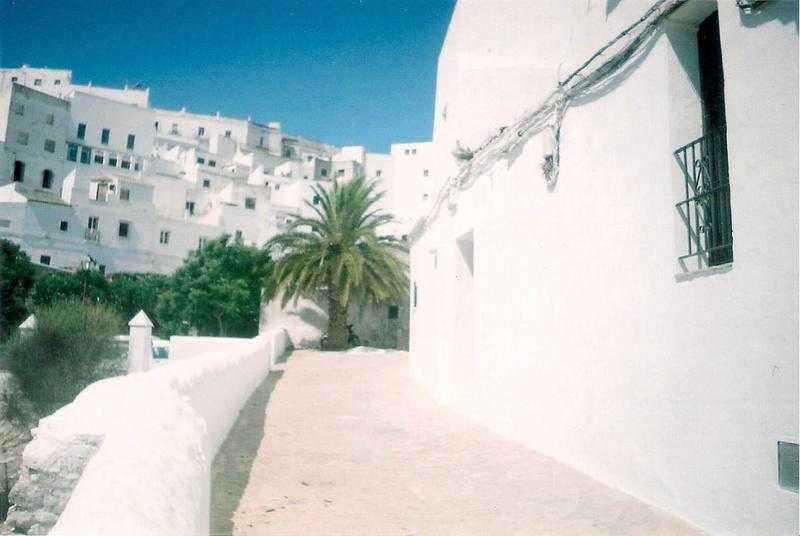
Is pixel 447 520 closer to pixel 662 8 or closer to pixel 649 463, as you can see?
pixel 649 463

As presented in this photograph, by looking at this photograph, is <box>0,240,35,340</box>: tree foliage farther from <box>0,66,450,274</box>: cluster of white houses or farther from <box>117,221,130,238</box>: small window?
<box>117,221,130,238</box>: small window

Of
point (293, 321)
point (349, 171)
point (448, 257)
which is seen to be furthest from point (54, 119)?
point (448, 257)

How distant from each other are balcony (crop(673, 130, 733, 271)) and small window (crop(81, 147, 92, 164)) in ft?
172

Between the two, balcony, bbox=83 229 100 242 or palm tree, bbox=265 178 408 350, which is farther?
balcony, bbox=83 229 100 242

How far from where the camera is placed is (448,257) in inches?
345

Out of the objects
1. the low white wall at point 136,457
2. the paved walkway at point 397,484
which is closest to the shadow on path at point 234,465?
the paved walkway at point 397,484

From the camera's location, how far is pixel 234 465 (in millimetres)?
5008

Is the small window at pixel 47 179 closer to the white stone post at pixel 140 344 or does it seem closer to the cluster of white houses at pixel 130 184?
the cluster of white houses at pixel 130 184

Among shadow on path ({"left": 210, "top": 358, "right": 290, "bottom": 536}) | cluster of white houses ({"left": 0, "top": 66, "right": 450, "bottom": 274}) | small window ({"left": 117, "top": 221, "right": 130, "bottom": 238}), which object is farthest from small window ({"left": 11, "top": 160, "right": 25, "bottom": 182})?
shadow on path ({"left": 210, "top": 358, "right": 290, "bottom": 536})

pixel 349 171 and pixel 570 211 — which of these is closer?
pixel 570 211

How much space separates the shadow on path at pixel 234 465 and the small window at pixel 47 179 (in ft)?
151

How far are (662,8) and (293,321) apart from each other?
60.9ft

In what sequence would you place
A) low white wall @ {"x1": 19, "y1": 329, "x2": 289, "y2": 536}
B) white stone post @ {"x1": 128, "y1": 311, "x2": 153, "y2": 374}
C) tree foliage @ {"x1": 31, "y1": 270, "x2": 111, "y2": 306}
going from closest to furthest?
low white wall @ {"x1": 19, "y1": 329, "x2": 289, "y2": 536} < white stone post @ {"x1": 128, "y1": 311, "x2": 153, "y2": 374} < tree foliage @ {"x1": 31, "y1": 270, "x2": 111, "y2": 306}

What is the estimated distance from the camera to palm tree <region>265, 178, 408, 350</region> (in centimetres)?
1802
